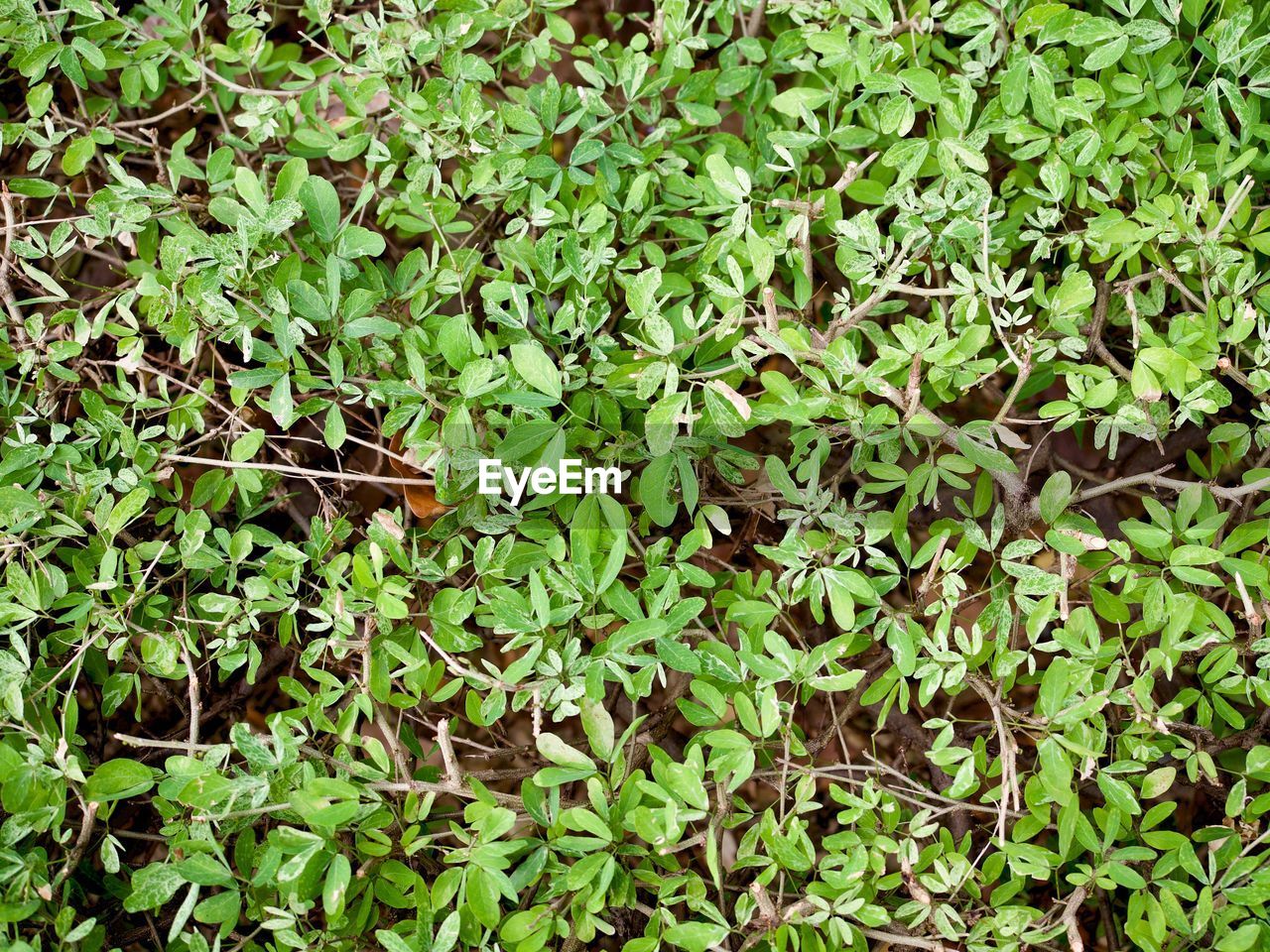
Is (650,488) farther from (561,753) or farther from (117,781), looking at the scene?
(117,781)

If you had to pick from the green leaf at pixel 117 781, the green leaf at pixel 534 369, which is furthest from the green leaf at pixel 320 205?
the green leaf at pixel 117 781

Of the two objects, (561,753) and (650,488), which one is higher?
(650,488)

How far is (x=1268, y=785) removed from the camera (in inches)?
64.2

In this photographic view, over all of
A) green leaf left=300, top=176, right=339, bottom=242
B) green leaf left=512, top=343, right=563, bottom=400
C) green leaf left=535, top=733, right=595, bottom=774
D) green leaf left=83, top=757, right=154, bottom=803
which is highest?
green leaf left=300, top=176, right=339, bottom=242

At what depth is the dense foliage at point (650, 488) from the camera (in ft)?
4.54

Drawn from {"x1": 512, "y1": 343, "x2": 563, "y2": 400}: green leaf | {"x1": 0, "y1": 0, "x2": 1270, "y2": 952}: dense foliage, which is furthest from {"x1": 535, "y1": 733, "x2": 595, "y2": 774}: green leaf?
{"x1": 512, "y1": 343, "x2": 563, "y2": 400}: green leaf

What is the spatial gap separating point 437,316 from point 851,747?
1461mm

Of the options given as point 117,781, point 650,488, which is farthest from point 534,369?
point 117,781

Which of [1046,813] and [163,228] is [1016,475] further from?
[163,228]

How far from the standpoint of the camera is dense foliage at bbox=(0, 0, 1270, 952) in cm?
138

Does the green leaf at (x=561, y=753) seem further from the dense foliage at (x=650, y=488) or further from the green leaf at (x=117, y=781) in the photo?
the green leaf at (x=117, y=781)

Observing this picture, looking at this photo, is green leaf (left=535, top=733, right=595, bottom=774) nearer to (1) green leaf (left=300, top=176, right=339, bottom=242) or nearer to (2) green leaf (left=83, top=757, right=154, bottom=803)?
(2) green leaf (left=83, top=757, right=154, bottom=803)

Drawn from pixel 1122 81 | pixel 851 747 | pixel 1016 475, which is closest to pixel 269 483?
pixel 1016 475

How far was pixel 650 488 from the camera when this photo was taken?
150 cm
